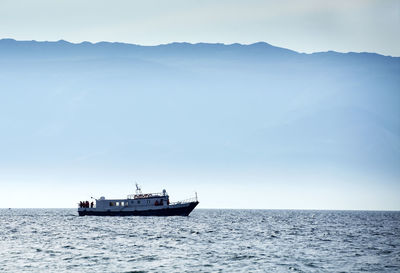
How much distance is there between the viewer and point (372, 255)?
58.2m

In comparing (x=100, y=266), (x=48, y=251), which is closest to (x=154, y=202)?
(x=48, y=251)

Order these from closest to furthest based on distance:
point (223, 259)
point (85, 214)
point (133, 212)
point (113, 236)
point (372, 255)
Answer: point (223, 259)
point (372, 255)
point (113, 236)
point (133, 212)
point (85, 214)

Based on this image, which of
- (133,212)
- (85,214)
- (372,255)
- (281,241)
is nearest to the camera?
(372,255)

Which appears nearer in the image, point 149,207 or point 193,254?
point 193,254

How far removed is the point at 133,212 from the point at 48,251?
75.3 metres

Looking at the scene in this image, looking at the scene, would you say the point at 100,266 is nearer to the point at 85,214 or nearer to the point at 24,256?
the point at 24,256

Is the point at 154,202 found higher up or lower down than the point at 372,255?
higher up

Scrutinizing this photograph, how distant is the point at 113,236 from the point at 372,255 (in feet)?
112

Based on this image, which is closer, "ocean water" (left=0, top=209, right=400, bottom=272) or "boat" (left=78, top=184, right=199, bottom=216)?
"ocean water" (left=0, top=209, right=400, bottom=272)

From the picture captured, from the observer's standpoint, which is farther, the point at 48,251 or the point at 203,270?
the point at 48,251

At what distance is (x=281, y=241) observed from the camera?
73188 millimetres

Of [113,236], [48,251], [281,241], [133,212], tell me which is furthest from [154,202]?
[48,251]

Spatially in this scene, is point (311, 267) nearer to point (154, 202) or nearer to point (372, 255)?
point (372, 255)

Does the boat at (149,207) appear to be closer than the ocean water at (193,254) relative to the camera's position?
No
